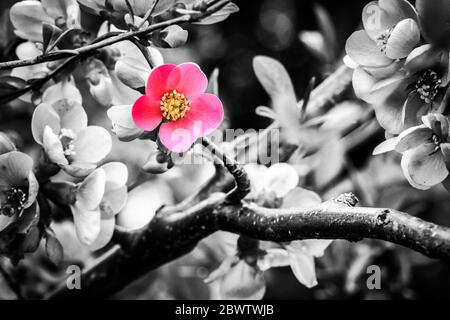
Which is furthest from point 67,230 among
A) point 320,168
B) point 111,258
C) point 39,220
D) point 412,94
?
point 412,94

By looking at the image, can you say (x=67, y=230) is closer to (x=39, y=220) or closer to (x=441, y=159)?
(x=39, y=220)

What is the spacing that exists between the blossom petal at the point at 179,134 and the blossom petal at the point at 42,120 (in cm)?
14

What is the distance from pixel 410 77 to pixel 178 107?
0.20 m

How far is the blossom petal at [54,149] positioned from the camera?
0.58 metres

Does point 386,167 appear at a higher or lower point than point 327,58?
lower

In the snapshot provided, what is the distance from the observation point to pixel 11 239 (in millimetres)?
590

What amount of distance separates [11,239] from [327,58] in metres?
0.60

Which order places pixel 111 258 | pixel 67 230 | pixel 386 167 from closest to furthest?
pixel 111 258
pixel 67 230
pixel 386 167

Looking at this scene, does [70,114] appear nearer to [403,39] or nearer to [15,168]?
[15,168]

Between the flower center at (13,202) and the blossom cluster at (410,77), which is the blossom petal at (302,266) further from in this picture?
the flower center at (13,202)

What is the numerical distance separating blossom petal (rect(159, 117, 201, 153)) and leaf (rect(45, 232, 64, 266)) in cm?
18

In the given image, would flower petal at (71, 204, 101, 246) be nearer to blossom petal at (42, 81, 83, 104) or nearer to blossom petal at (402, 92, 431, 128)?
blossom petal at (42, 81, 83, 104)

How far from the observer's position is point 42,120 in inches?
23.5

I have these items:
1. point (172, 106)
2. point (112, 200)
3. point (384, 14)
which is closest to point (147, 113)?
point (172, 106)
